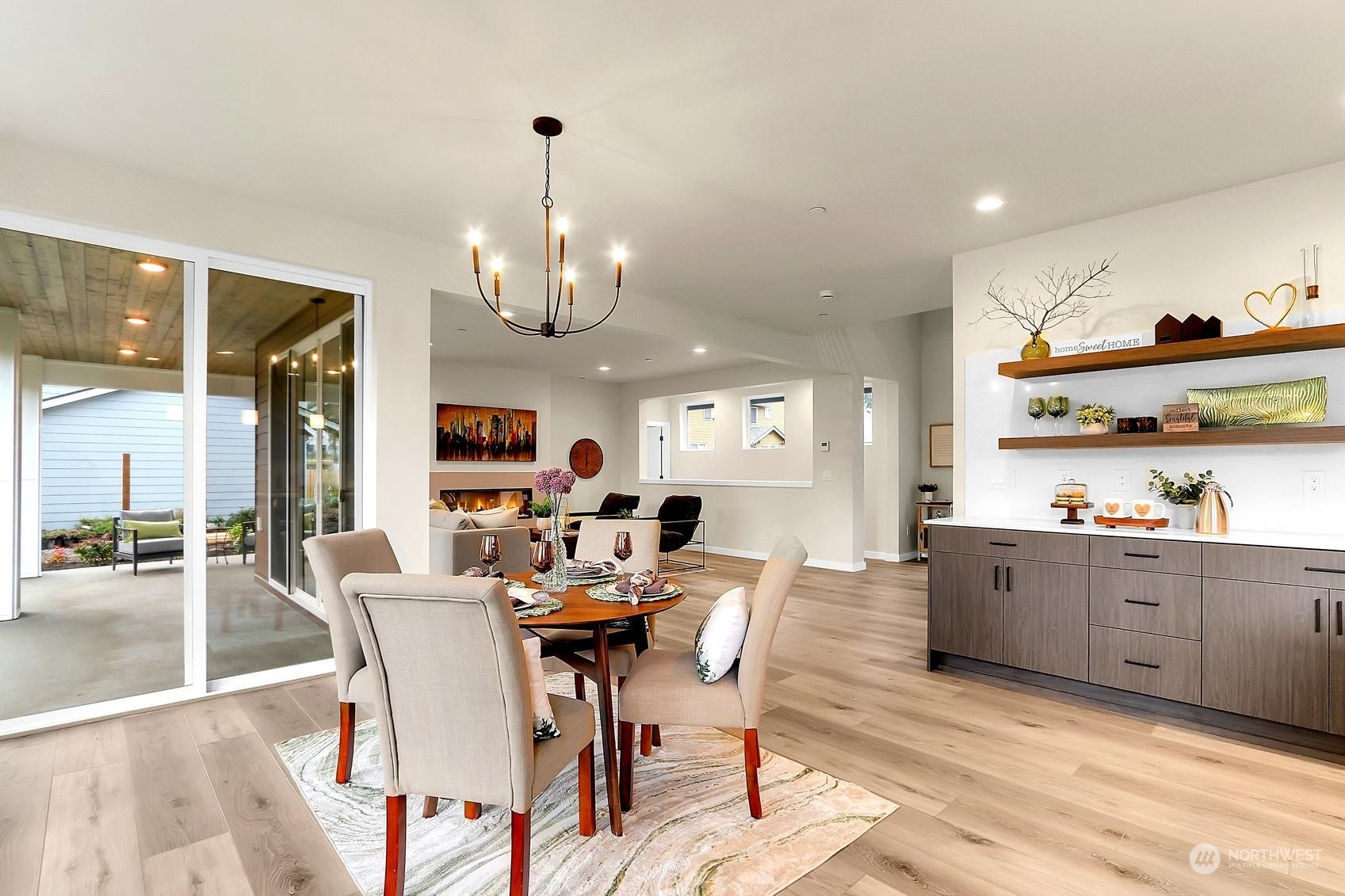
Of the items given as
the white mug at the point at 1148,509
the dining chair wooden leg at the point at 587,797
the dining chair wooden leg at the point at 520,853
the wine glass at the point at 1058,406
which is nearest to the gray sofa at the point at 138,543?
the dining chair wooden leg at the point at 587,797

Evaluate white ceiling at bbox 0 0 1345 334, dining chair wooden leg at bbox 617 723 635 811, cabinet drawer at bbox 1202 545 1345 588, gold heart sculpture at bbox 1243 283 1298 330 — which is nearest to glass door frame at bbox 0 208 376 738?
white ceiling at bbox 0 0 1345 334

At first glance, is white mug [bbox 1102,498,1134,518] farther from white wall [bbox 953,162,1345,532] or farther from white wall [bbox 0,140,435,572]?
white wall [bbox 0,140,435,572]

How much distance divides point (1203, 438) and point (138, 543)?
17.0 ft

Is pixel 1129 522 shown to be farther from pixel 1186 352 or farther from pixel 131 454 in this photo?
pixel 131 454

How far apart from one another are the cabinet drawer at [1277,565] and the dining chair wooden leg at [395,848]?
11.0 feet

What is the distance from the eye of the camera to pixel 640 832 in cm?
213

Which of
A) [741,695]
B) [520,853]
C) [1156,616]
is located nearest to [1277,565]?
[1156,616]

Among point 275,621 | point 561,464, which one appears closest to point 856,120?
point 275,621

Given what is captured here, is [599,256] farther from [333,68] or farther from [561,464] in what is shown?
[561,464]

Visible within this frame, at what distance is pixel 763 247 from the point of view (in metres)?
4.14

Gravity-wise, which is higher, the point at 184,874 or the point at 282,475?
the point at 282,475

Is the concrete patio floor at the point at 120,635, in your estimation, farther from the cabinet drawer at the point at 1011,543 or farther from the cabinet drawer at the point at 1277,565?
the cabinet drawer at the point at 1277,565

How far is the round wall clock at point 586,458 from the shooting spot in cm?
1032

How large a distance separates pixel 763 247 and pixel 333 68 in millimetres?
2539
